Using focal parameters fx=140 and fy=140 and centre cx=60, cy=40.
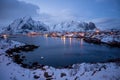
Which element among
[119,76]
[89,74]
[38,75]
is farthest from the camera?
[38,75]

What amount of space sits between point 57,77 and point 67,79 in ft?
5.81

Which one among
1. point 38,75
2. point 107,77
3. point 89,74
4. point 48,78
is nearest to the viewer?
point 107,77

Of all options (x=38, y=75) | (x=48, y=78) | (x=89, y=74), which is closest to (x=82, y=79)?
(x=89, y=74)

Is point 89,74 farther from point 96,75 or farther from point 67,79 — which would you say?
point 67,79

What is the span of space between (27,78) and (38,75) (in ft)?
6.03

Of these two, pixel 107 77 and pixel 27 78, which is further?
pixel 27 78

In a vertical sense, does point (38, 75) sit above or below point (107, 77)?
below

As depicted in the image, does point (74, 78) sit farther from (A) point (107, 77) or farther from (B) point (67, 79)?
(A) point (107, 77)

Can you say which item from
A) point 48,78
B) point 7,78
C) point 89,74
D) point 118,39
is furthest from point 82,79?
point 118,39

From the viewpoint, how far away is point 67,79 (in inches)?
613

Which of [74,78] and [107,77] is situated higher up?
[107,77]

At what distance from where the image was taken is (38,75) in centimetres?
1795

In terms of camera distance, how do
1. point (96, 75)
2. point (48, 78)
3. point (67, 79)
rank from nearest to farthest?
point (96, 75) < point (67, 79) < point (48, 78)

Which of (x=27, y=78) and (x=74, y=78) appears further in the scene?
(x=27, y=78)
